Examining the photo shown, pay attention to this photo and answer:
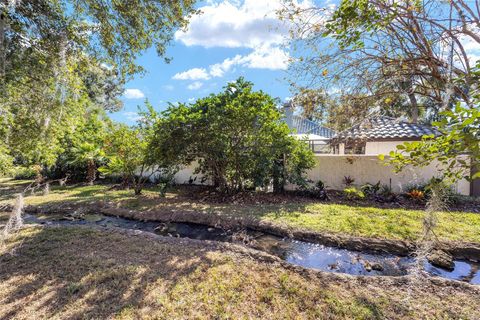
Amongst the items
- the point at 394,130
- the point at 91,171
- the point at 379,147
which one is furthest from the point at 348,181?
the point at 91,171

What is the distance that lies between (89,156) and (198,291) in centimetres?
1131

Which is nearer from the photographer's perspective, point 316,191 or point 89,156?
point 316,191

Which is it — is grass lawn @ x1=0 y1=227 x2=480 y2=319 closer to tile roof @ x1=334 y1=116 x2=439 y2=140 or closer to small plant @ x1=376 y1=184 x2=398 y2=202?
small plant @ x1=376 y1=184 x2=398 y2=202

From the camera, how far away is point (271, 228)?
5.72m

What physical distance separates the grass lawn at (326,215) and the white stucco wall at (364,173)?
210cm

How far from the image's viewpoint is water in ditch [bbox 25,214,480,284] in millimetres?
3961

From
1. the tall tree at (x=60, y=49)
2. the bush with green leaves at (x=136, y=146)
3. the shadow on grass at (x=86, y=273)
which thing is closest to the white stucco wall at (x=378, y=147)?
the bush with green leaves at (x=136, y=146)

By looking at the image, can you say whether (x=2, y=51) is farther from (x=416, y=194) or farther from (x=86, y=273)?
(x=416, y=194)

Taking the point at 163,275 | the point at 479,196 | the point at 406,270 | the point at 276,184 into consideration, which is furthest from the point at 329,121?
the point at 163,275

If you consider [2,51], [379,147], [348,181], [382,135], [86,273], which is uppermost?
[2,51]

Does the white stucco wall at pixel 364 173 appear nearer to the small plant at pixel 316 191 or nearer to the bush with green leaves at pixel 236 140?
the small plant at pixel 316 191

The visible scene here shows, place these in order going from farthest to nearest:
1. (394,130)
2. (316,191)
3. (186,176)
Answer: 1. (186,176)
2. (394,130)
3. (316,191)

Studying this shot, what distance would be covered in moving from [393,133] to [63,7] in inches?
428

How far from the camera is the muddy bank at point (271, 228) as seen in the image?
4.51 m
